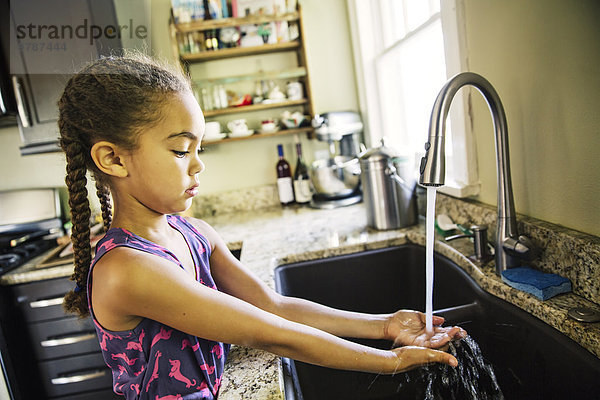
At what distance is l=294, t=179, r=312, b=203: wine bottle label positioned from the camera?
7.23ft

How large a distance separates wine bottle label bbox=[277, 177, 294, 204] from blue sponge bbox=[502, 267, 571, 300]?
146cm

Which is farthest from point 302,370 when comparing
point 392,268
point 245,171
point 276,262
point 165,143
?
point 245,171

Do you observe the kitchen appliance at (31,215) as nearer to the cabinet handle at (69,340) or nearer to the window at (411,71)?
the cabinet handle at (69,340)

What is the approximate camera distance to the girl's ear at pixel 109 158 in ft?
2.49

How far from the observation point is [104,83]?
0.76m

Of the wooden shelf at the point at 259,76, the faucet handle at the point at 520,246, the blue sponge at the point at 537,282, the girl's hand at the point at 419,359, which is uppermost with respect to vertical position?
the wooden shelf at the point at 259,76

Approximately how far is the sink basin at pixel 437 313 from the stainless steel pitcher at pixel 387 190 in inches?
5.0

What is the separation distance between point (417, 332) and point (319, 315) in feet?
0.72

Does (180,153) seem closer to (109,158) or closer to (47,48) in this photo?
(109,158)

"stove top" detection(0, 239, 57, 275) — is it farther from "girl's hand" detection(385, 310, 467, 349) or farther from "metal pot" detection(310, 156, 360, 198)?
"girl's hand" detection(385, 310, 467, 349)

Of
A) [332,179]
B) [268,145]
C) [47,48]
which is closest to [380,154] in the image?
[332,179]

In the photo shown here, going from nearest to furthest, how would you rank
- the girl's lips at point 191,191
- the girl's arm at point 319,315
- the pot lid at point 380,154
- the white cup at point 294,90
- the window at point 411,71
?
the girl's lips at point 191,191, the girl's arm at point 319,315, the window at point 411,71, the pot lid at point 380,154, the white cup at point 294,90

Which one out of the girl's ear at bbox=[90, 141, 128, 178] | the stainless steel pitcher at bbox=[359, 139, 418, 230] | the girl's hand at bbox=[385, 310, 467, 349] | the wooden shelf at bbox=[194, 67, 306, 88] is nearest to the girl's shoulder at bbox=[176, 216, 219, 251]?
the girl's ear at bbox=[90, 141, 128, 178]

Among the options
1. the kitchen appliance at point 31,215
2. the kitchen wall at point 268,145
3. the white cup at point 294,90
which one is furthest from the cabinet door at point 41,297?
the white cup at point 294,90
